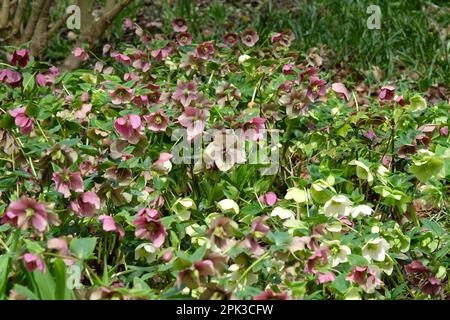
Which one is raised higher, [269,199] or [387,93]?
[387,93]

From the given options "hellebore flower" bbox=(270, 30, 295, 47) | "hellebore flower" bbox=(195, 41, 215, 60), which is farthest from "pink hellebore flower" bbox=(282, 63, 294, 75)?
"hellebore flower" bbox=(195, 41, 215, 60)

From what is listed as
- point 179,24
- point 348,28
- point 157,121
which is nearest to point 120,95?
point 157,121

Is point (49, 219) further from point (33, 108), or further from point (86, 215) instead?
point (33, 108)

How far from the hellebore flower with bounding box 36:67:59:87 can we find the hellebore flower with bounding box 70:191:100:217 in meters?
0.88

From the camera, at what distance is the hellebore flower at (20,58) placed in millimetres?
2404

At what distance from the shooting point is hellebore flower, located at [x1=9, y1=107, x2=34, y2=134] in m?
1.93

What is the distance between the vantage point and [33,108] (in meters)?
1.94

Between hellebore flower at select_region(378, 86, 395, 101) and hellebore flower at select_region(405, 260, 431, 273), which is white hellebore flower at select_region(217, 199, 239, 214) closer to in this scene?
hellebore flower at select_region(405, 260, 431, 273)

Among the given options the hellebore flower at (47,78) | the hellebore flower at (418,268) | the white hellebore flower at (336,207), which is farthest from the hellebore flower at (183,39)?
the hellebore flower at (418,268)

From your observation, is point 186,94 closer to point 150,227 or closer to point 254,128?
point 254,128

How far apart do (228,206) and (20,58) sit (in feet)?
2.84

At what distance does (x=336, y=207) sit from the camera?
1961 mm
